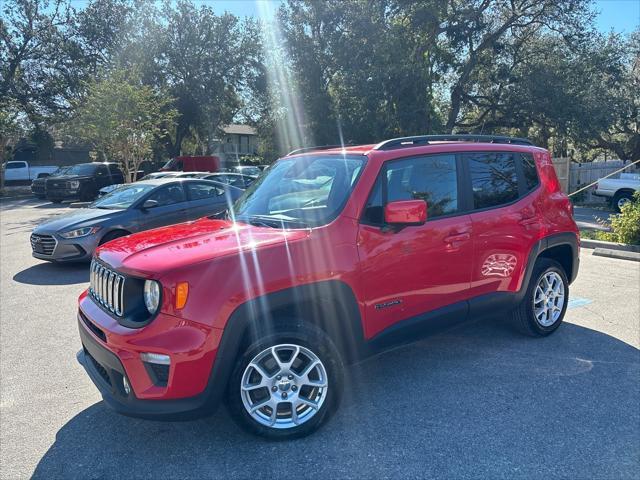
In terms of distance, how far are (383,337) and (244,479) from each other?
1.32 metres

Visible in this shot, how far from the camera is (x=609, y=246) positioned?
29.6 feet

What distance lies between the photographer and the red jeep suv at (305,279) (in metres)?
2.78

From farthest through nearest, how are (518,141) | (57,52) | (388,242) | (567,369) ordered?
(57,52), (518,141), (567,369), (388,242)

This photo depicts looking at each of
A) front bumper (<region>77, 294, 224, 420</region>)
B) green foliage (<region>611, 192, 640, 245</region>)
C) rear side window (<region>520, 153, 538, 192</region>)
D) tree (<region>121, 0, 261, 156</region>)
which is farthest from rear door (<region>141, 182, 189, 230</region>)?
tree (<region>121, 0, 261, 156</region>)

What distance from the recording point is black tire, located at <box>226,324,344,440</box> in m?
2.95

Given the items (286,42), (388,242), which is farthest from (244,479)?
(286,42)

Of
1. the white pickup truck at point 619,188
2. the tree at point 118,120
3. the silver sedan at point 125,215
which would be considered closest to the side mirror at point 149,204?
the silver sedan at point 125,215

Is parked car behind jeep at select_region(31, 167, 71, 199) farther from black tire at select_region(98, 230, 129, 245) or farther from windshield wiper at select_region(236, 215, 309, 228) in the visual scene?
windshield wiper at select_region(236, 215, 309, 228)

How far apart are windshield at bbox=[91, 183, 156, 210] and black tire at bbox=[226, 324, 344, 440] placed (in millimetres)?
6234

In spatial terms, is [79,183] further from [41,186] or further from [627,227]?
[627,227]

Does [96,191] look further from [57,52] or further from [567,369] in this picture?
[567,369]

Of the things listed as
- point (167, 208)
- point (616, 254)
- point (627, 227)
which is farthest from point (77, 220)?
point (627, 227)

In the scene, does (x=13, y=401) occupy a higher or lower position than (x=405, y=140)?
lower

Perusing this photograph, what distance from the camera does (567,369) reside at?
4.09 metres
